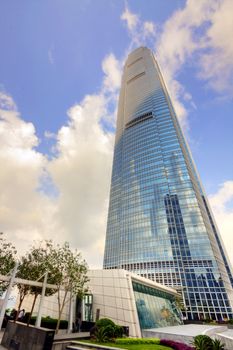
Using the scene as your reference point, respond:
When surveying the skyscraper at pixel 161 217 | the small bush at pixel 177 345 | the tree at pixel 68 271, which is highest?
the skyscraper at pixel 161 217

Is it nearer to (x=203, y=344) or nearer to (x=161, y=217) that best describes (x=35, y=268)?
(x=203, y=344)

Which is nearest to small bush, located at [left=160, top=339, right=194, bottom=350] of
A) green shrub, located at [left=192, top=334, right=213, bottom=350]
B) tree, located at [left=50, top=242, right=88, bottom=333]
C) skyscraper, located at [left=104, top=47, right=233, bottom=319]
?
green shrub, located at [left=192, top=334, right=213, bottom=350]

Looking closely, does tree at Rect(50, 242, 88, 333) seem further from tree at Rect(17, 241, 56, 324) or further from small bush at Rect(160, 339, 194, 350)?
small bush at Rect(160, 339, 194, 350)

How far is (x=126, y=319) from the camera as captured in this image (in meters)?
25.7

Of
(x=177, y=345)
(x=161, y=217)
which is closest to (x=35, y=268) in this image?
(x=177, y=345)

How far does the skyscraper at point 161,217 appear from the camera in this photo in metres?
63.2

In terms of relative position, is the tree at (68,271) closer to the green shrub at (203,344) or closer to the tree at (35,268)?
the tree at (35,268)

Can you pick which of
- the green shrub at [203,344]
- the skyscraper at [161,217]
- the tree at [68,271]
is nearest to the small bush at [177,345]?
the green shrub at [203,344]

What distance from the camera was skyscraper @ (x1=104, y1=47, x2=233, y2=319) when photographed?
6325 cm

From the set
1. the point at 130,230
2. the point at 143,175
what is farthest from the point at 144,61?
the point at 130,230

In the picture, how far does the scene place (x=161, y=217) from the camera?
8269 cm

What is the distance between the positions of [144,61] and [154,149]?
351 feet

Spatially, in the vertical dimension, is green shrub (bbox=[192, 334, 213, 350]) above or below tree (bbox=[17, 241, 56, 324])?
below

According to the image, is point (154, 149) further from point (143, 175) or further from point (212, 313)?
point (212, 313)
